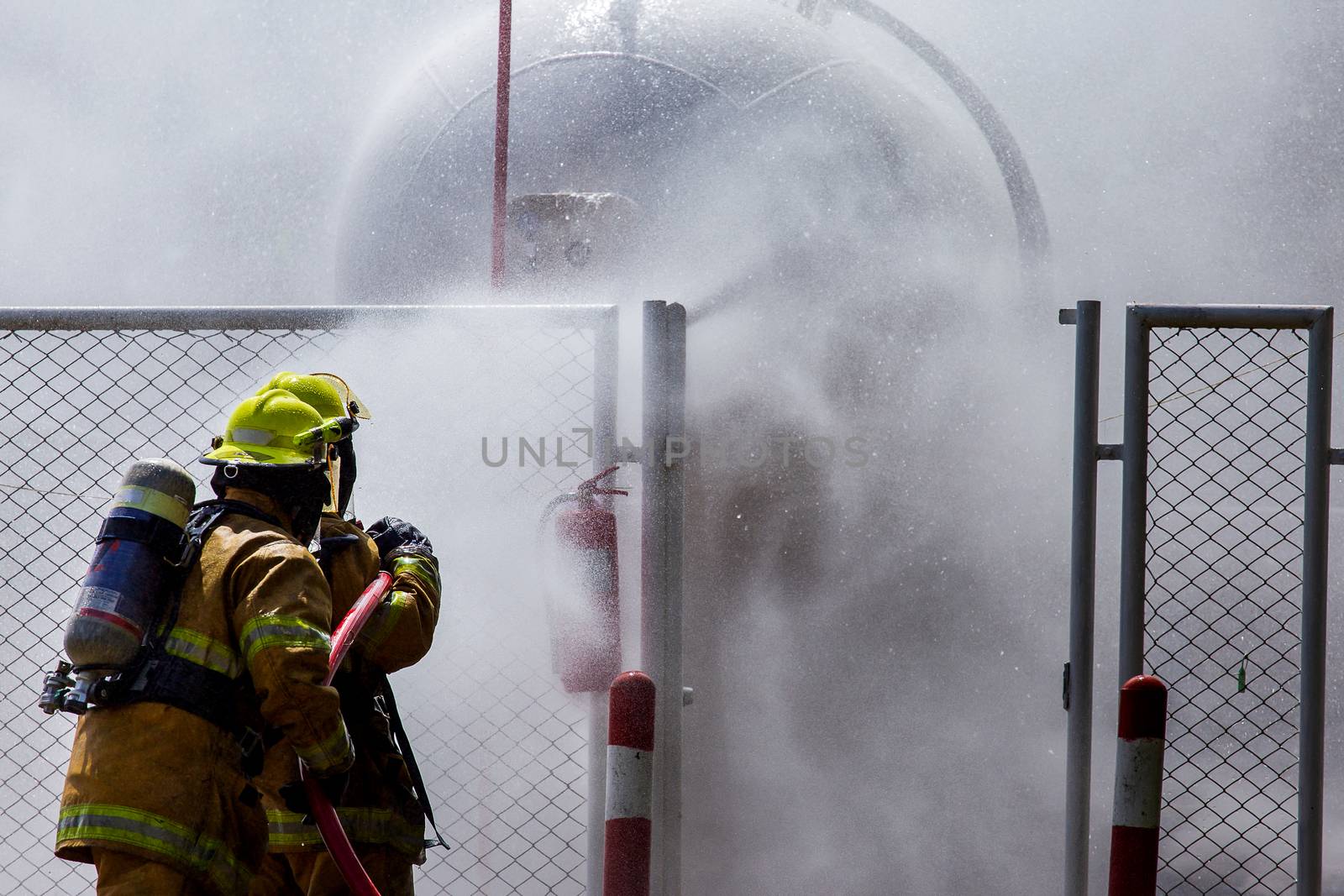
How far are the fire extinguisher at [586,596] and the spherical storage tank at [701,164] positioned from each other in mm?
1197

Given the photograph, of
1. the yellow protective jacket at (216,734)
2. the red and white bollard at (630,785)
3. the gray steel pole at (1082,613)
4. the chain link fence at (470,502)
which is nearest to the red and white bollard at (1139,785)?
the gray steel pole at (1082,613)

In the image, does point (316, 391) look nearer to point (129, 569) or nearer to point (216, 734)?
point (129, 569)

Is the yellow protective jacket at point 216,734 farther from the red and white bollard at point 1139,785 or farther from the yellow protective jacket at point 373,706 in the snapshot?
the red and white bollard at point 1139,785

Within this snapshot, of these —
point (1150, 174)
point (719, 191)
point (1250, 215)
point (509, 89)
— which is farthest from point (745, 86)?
point (1250, 215)

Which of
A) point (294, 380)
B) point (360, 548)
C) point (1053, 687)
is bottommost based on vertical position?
point (1053, 687)

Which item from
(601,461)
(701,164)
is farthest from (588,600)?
(701,164)

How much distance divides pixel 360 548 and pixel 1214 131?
24.4ft

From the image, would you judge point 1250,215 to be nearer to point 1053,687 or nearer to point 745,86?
point 1053,687

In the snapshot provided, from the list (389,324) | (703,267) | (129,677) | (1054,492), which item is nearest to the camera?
(129,677)

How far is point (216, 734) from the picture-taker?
95.7 inches

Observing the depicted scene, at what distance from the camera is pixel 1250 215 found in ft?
28.5

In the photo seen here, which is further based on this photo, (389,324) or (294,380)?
(389,324)

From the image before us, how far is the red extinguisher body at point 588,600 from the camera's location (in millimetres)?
3189

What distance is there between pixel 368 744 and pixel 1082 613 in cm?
165
